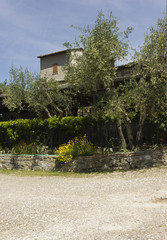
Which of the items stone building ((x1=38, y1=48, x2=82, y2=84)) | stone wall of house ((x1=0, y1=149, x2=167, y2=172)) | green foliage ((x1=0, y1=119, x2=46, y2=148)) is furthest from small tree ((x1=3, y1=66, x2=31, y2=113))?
stone building ((x1=38, y1=48, x2=82, y2=84))

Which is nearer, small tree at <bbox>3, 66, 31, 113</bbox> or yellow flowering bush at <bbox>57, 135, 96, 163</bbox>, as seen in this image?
yellow flowering bush at <bbox>57, 135, 96, 163</bbox>

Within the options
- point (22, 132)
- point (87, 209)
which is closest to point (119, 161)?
point (87, 209)

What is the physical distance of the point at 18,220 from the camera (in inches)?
234

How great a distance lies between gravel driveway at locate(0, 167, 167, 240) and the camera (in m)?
4.94

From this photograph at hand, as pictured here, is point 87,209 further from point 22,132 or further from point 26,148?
point 22,132

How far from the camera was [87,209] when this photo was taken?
21.4 ft

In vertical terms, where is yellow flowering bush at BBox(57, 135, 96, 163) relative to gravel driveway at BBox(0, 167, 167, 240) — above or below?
above

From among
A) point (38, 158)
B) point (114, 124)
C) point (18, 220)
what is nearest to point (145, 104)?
point (114, 124)

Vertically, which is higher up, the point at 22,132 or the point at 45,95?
the point at 45,95

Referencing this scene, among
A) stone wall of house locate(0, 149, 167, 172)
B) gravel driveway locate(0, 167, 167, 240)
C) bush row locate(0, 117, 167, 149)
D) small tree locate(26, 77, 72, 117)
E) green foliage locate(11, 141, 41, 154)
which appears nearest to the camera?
gravel driveway locate(0, 167, 167, 240)

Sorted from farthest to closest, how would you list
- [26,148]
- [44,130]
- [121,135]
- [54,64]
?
[54,64] → [44,130] → [26,148] → [121,135]

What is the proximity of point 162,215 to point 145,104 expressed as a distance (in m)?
7.29

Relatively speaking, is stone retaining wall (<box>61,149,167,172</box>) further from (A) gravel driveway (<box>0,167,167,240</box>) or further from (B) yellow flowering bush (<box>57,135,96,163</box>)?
(A) gravel driveway (<box>0,167,167,240</box>)

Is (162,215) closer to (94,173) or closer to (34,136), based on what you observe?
(94,173)
